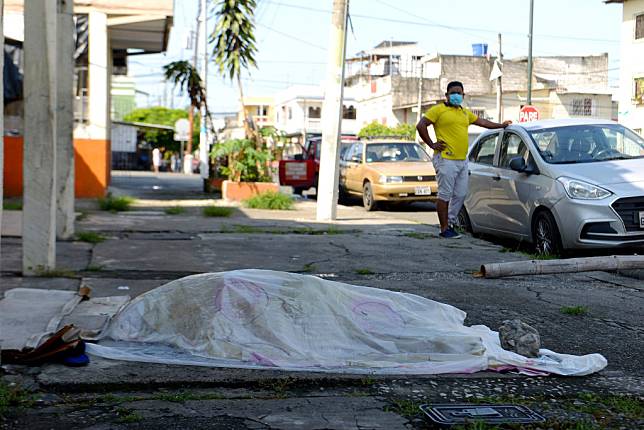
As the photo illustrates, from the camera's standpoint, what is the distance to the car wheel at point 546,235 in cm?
948

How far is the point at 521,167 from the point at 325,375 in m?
6.26

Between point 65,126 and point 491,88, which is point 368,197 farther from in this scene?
point 491,88

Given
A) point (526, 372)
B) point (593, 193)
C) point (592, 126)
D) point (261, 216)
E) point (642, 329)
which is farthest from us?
point (261, 216)

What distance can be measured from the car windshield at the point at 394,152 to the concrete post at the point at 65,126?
9.72 metres

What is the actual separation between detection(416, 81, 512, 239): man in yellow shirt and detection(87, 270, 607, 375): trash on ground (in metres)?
5.79

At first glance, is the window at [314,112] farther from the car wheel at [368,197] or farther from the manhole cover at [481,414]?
the manhole cover at [481,414]

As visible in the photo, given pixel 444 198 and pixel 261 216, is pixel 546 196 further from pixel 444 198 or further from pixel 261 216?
pixel 261 216

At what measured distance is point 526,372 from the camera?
470 cm

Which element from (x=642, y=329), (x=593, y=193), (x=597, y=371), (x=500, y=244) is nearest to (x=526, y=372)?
(x=597, y=371)

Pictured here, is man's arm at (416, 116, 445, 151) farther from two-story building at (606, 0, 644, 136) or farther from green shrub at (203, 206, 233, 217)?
two-story building at (606, 0, 644, 136)

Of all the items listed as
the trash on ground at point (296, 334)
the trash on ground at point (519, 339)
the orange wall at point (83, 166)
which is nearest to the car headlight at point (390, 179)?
the orange wall at point (83, 166)

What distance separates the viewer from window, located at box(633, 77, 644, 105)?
43312mm

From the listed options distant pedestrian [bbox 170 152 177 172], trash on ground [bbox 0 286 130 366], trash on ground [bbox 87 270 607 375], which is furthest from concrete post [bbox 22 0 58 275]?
distant pedestrian [bbox 170 152 177 172]

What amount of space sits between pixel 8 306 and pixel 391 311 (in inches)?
103
